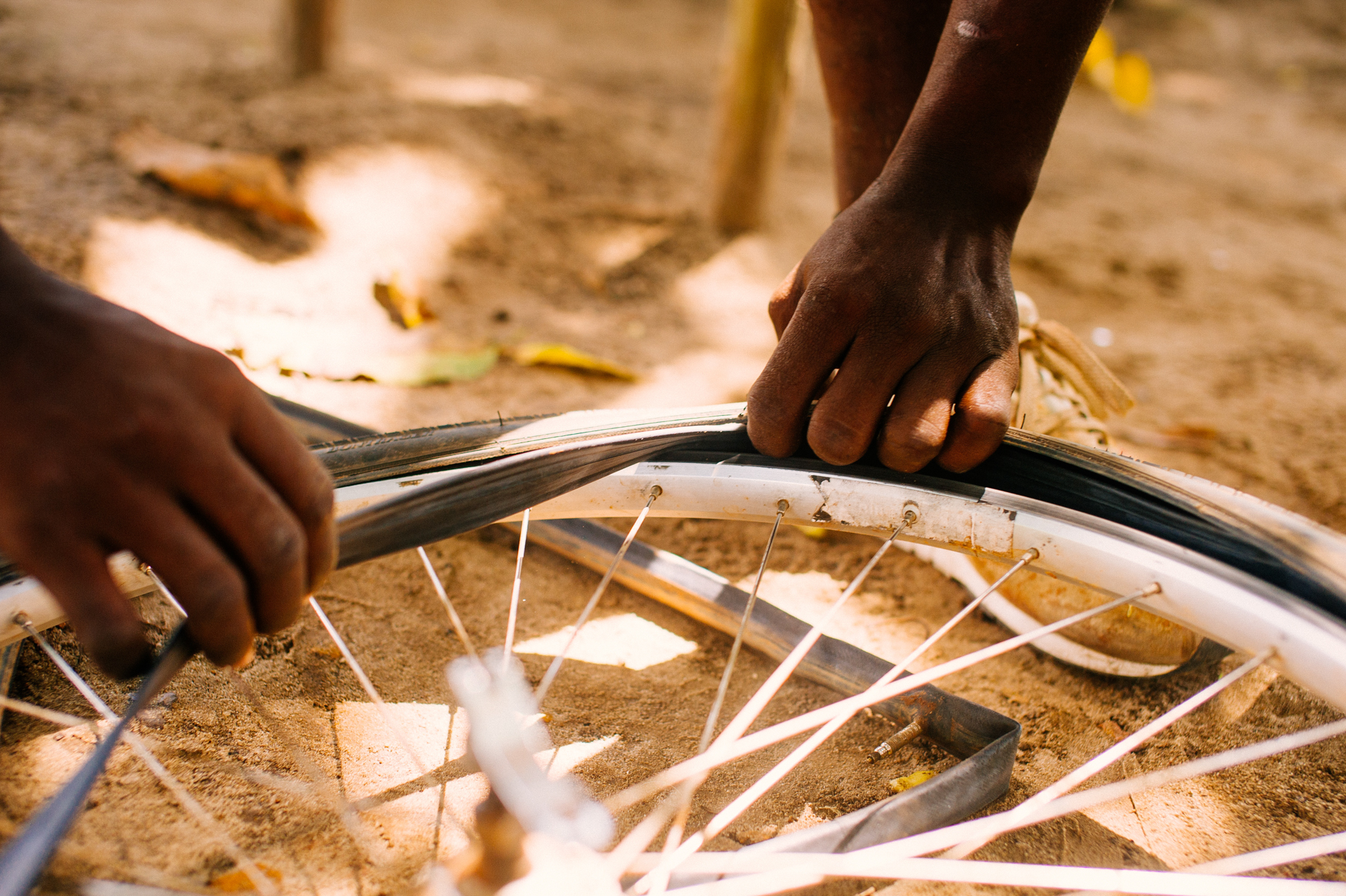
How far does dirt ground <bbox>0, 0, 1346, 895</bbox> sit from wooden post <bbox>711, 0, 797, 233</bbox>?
0.38 feet

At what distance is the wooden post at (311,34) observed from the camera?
279 cm

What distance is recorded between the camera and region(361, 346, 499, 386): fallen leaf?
1.67 metres

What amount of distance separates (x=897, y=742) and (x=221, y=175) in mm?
1999

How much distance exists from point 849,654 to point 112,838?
0.71 m

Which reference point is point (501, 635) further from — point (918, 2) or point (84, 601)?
point (918, 2)

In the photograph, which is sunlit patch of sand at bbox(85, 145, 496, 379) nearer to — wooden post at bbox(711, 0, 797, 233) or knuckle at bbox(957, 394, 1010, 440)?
wooden post at bbox(711, 0, 797, 233)

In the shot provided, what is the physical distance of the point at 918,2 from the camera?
1.23 m

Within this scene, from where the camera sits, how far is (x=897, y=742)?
881 millimetres

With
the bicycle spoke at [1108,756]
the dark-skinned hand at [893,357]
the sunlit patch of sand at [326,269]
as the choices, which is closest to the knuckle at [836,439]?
the dark-skinned hand at [893,357]

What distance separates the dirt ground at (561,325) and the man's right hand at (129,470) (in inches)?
10.6

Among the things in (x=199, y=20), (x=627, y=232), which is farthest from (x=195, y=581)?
(x=199, y=20)

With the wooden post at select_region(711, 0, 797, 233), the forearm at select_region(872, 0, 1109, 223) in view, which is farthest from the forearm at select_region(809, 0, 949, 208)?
the wooden post at select_region(711, 0, 797, 233)

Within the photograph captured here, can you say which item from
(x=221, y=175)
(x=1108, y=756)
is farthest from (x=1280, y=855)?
(x=221, y=175)

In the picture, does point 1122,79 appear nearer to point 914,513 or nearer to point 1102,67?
point 1102,67
